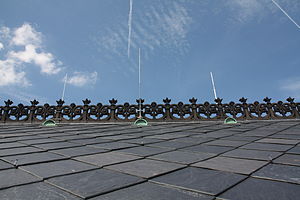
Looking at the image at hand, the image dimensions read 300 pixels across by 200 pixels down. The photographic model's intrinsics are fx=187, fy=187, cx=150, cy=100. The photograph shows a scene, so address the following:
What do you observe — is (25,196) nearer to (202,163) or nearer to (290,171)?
(202,163)

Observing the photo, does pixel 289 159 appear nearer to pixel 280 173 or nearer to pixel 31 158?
pixel 280 173

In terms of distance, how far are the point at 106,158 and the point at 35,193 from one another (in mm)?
796

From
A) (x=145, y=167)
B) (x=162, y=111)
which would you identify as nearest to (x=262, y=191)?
(x=145, y=167)

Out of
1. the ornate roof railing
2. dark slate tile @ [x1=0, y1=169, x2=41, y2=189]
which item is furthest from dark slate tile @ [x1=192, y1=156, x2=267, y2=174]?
the ornate roof railing

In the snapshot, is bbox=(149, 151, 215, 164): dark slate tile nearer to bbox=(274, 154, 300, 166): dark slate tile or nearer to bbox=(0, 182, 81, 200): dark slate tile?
bbox=(274, 154, 300, 166): dark slate tile

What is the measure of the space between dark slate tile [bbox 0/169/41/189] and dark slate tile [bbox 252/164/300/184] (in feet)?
4.86

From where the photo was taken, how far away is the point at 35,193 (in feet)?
3.29

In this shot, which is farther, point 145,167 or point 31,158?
point 31,158

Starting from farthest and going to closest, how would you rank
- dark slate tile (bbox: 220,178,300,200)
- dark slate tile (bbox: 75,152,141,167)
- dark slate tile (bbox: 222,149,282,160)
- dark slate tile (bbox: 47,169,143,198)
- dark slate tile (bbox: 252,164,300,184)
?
dark slate tile (bbox: 222,149,282,160), dark slate tile (bbox: 75,152,141,167), dark slate tile (bbox: 252,164,300,184), dark slate tile (bbox: 47,169,143,198), dark slate tile (bbox: 220,178,300,200)

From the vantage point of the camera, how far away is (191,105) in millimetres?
6246

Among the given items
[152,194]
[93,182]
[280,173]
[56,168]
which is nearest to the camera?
[152,194]

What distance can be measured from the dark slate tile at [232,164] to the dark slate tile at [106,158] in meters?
0.65

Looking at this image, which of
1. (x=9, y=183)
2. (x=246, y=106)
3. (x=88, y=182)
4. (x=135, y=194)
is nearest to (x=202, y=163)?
(x=135, y=194)

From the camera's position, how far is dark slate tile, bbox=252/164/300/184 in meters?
1.19
